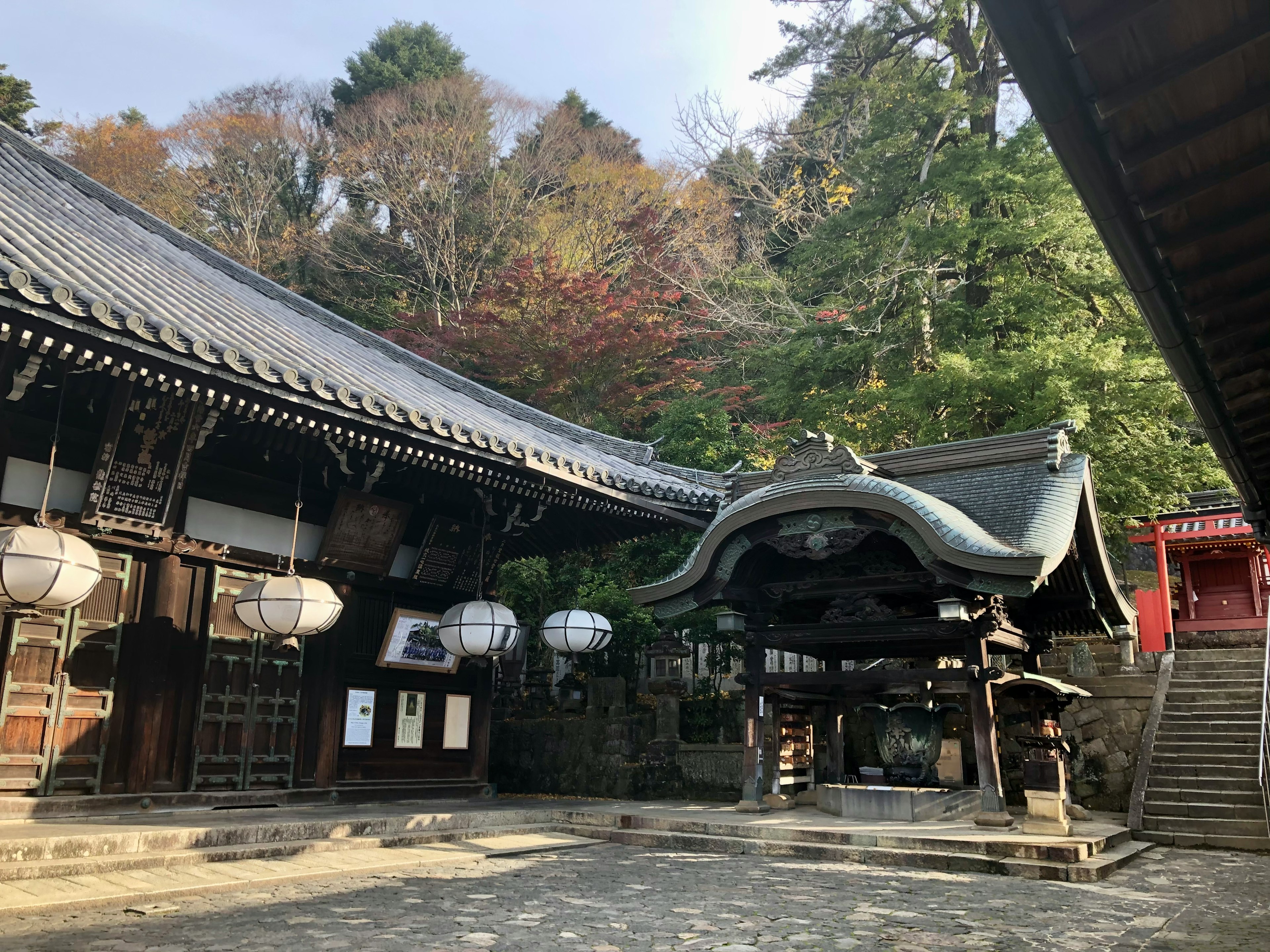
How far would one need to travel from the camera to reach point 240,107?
34.7 meters

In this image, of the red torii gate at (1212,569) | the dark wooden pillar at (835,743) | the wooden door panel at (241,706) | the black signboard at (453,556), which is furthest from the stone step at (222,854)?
the red torii gate at (1212,569)

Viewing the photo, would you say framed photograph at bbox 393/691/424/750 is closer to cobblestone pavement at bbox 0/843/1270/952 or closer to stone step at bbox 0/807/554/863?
stone step at bbox 0/807/554/863

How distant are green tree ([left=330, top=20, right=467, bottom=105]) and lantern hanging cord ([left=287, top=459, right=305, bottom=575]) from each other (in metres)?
30.6

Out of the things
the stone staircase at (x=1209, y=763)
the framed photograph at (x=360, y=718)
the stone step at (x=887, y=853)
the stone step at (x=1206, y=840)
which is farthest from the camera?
the framed photograph at (x=360, y=718)

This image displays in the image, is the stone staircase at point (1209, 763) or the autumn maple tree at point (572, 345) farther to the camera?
the autumn maple tree at point (572, 345)

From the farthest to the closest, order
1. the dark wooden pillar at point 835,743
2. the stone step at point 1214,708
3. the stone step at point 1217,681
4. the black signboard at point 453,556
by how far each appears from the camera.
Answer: the stone step at point 1217,681 < the stone step at point 1214,708 < the dark wooden pillar at point 835,743 < the black signboard at point 453,556

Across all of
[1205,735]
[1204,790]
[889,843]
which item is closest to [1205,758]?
[1205,735]

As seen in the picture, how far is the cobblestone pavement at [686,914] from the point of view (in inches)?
213

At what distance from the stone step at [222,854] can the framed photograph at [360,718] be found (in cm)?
229

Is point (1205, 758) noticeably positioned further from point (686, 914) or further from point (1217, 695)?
point (686, 914)

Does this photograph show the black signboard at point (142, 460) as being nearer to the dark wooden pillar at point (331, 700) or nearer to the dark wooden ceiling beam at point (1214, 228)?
the dark wooden pillar at point (331, 700)

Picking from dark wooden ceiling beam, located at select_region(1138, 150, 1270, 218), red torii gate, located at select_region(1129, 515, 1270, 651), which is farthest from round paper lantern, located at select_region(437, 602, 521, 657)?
red torii gate, located at select_region(1129, 515, 1270, 651)

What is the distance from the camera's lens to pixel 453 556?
12.6 metres

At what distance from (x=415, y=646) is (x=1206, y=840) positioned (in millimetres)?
10125
